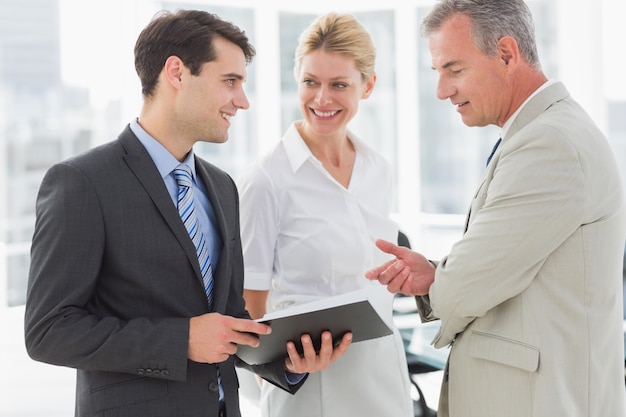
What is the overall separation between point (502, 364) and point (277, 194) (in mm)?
868

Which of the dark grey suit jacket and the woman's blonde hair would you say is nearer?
the dark grey suit jacket

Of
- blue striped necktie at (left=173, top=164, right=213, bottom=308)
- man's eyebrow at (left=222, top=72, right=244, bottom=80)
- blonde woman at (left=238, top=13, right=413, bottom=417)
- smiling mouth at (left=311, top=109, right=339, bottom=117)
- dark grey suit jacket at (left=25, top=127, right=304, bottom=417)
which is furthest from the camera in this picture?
smiling mouth at (left=311, top=109, right=339, bottom=117)

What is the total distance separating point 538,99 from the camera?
5.37 ft

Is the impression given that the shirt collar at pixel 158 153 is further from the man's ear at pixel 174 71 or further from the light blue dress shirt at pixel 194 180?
the man's ear at pixel 174 71

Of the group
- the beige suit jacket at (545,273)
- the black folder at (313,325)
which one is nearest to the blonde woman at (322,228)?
the black folder at (313,325)

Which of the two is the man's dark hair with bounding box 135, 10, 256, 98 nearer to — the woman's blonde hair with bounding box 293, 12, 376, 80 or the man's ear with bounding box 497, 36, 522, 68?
the woman's blonde hair with bounding box 293, 12, 376, 80

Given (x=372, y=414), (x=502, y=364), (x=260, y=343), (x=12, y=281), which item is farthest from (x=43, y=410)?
(x=502, y=364)

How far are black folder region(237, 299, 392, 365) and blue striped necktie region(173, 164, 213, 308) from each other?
18cm

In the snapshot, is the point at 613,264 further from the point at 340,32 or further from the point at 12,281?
the point at 12,281

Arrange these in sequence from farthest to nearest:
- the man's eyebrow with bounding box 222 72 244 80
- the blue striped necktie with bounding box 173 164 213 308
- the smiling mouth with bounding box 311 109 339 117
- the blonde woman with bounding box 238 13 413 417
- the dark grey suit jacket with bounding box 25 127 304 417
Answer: the smiling mouth with bounding box 311 109 339 117 → the blonde woman with bounding box 238 13 413 417 → the man's eyebrow with bounding box 222 72 244 80 → the blue striped necktie with bounding box 173 164 213 308 → the dark grey suit jacket with bounding box 25 127 304 417

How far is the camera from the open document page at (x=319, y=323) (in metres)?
1.54

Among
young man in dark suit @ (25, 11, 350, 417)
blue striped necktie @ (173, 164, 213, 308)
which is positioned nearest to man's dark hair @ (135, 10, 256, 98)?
young man in dark suit @ (25, 11, 350, 417)

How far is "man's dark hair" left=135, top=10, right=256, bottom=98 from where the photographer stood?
1719 mm

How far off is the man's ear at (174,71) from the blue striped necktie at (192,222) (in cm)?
20
